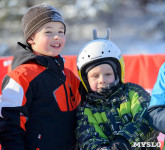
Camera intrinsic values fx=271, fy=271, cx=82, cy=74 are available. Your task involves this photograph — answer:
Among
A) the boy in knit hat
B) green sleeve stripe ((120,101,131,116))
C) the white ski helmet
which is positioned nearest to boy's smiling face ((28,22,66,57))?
the boy in knit hat

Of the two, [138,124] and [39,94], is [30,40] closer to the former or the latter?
[39,94]

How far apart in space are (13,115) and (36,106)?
22 centimetres

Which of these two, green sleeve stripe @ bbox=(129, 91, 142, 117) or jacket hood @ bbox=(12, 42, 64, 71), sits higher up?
jacket hood @ bbox=(12, 42, 64, 71)

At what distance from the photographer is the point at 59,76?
2.41 m

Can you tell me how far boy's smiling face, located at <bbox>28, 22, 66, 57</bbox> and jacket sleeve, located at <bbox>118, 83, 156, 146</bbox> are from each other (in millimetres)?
809

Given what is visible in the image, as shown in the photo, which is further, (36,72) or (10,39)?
(10,39)

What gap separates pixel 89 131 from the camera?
7.33ft

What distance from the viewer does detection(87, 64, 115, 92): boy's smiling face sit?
96.3 inches

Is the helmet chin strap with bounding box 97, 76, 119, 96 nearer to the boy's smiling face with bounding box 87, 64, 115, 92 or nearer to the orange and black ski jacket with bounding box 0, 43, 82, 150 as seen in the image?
the boy's smiling face with bounding box 87, 64, 115, 92

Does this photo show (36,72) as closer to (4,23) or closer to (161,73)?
(161,73)

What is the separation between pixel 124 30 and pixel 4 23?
5.78 meters

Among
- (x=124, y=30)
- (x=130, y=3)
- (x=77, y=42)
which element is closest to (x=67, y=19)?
(x=77, y=42)

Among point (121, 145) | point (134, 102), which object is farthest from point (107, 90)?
point (121, 145)

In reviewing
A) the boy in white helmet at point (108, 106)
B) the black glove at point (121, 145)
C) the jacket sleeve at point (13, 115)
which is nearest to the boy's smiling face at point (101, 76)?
the boy in white helmet at point (108, 106)
